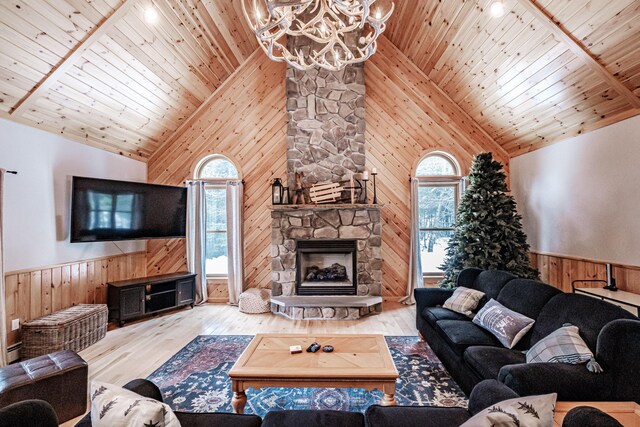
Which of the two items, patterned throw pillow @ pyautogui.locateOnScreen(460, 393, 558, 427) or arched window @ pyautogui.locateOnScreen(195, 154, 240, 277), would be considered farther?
arched window @ pyautogui.locateOnScreen(195, 154, 240, 277)

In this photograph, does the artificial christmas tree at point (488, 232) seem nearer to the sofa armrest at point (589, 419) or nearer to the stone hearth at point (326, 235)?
the stone hearth at point (326, 235)

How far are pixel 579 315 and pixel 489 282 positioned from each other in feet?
4.21

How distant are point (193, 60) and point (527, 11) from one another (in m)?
4.49

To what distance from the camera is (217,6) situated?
457cm

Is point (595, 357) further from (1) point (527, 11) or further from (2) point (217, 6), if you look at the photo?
(2) point (217, 6)

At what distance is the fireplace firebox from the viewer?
17.6ft

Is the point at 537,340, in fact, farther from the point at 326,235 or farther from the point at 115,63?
the point at 115,63

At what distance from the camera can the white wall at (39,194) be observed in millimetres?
3559

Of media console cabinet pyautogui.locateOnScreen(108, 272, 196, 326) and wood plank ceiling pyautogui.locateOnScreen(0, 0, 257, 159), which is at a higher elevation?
wood plank ceiling pyautogui.locateOnScreen(0, 0, 257, 159)

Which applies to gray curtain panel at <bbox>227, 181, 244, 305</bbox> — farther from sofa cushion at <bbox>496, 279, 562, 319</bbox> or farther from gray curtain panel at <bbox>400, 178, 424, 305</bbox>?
sofa cushion at <bbox>496, 279, 562, 319</bbox>

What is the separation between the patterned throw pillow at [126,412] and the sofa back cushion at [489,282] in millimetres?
3149

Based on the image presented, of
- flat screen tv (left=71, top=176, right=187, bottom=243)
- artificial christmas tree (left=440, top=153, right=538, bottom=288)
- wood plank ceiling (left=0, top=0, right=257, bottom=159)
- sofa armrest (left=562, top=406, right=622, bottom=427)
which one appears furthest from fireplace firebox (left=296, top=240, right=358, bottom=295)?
sofa armrest (left=562, top=406, right=622, bottom=427)

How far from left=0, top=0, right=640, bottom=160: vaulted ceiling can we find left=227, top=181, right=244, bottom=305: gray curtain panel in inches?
67.4

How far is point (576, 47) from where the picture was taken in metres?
3.32
